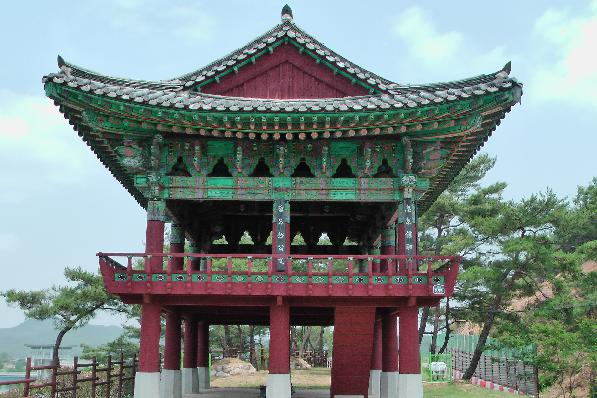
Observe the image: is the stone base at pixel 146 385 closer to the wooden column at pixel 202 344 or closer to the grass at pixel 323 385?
the wooden column at pixel 202 344

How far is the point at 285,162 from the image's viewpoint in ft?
58.6

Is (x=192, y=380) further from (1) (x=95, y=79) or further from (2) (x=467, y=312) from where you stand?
(2) (x=467, y=312)

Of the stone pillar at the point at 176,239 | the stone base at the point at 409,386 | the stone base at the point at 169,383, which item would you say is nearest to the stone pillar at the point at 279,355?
the stone base at the point at 409,386

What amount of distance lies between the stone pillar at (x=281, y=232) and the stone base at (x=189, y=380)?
9.81m

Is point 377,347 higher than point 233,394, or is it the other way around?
point 377,347

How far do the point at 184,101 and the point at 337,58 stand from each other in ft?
19.1

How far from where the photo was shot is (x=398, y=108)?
53.1 ft

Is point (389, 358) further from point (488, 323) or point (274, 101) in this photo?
point (488, 323)

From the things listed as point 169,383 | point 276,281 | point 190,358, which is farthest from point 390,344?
point 190,358

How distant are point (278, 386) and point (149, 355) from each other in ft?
12.3

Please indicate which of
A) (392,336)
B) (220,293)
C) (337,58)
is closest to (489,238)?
(392,336)

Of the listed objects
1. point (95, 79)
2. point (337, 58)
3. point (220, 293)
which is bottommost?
point (220, 293)

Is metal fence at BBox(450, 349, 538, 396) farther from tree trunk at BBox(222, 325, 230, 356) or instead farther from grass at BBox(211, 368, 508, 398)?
tree trunk at BBox(222, 325, 230, 356)

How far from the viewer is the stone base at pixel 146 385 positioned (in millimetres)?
16266
